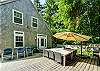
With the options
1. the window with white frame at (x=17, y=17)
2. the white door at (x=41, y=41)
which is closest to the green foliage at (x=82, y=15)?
the white door at (x=41, y=41)

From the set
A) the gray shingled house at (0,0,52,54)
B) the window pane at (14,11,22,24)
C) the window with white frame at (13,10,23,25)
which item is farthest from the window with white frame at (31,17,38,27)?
the window pane at (14,11,22,24)

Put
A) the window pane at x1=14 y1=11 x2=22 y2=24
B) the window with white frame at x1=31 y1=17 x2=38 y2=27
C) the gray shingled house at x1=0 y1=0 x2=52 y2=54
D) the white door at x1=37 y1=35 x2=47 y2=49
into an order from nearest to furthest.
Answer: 1. the gray shingled house at x1=0 y1=0 x2=52 y2=54
2. the window pane at x1=14 y1=11 x2=22 y2=24
3. the window with white frame at x1=31 y1=17 x2=38 y2=27
4. the white door at x1=37 y1=35 x2=47 y2=49

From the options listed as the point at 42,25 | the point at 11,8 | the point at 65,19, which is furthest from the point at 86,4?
the point at 11,8

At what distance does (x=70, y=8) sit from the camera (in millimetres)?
20828

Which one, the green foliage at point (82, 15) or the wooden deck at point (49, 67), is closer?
the wooden deck at point (49, 67)

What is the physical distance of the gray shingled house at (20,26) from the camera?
13.4 meters

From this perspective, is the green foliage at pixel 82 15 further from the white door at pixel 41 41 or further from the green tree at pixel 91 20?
the white door at pixel 41 41

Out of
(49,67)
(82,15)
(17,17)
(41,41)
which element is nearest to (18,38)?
(17,17)

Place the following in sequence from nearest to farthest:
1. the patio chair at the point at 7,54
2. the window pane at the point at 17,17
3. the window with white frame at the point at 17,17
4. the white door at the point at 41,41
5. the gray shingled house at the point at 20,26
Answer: the patio chair at the point at 7,54
the gray shingled house at the point at 20,26
the window with white frame at the point at 17,17
the window pane at the point at 17,17
the white door at the point at 41,41

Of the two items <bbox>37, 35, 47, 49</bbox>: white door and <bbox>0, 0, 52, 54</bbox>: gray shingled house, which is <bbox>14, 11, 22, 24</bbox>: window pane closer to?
<bbox>0, 0, 52, 54</bbox>: gray shingled house

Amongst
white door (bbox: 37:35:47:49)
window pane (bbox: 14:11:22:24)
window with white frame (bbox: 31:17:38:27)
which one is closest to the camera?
window pane (bbox: 14:11:22:24)

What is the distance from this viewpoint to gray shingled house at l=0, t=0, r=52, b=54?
13.4m

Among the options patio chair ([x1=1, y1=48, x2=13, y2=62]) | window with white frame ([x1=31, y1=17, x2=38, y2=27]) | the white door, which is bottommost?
patio chair ([x1=1, y1=48, x2=13, y2=62])

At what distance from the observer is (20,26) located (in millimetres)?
15219
